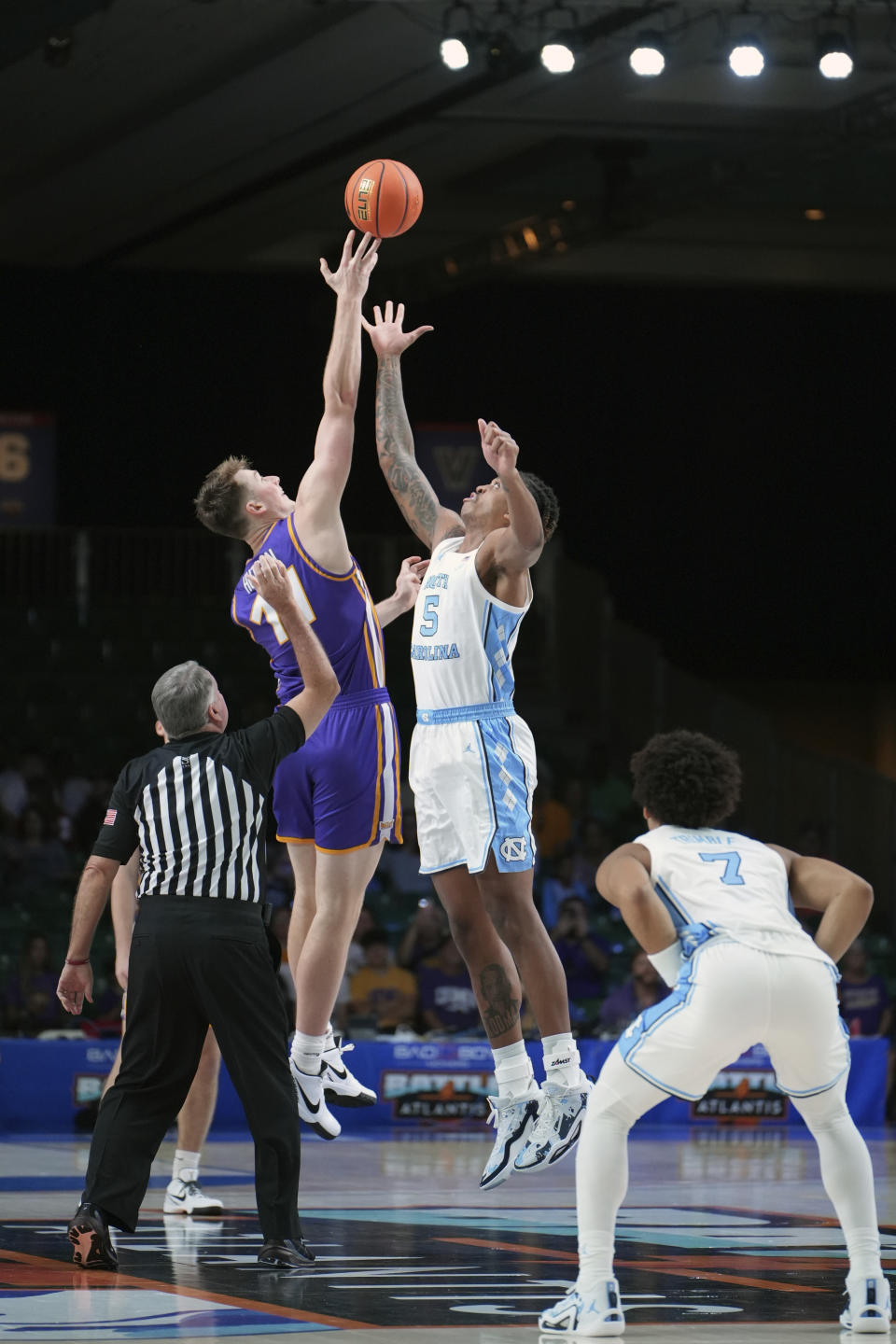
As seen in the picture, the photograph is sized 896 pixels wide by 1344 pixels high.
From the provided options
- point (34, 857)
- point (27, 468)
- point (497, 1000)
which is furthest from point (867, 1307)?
point (27, 468)

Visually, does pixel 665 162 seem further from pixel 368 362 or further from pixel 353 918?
pixel 353 918

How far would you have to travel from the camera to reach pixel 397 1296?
6137 millimetres

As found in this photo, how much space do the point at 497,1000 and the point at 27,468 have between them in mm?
18938

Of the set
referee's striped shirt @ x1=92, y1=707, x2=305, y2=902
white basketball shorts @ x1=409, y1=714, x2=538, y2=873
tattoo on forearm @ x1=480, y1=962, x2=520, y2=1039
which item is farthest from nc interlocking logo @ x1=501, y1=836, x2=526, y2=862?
referee's striped shirt @ x1=92, y1=707, x2=305, y2=902

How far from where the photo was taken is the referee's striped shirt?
6719 mm

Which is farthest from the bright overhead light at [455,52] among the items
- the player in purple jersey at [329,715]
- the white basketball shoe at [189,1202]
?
the white basketball shoe at [189,1202]

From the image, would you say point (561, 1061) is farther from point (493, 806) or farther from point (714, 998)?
point (714, 998)

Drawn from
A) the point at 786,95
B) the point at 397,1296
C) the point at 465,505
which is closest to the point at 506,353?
the point at 786,95

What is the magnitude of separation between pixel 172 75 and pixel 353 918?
14213mm

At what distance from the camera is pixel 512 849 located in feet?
24.2

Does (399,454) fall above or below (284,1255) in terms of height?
above

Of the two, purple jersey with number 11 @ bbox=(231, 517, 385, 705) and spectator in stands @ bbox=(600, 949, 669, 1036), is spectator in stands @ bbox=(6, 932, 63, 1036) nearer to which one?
spectator in stands @ bbox=(600, 949, 669, 1036)

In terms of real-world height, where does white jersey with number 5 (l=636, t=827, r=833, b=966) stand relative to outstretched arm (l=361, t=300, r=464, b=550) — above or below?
below

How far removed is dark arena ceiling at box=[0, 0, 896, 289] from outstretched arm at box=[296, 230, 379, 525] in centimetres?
883
